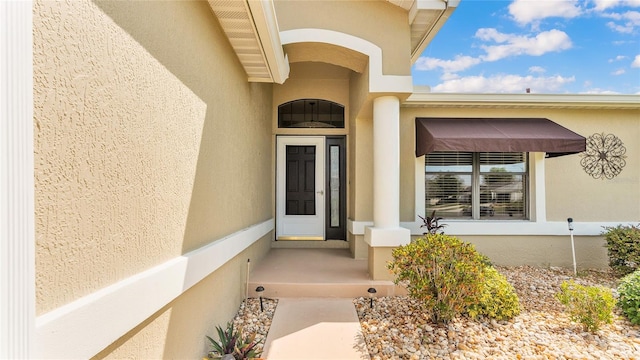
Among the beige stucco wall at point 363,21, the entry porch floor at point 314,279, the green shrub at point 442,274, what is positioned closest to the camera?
the green shrub at point 442,274

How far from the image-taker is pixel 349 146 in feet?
23.0

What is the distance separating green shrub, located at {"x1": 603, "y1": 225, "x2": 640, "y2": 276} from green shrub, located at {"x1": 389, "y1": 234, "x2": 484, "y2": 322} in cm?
432

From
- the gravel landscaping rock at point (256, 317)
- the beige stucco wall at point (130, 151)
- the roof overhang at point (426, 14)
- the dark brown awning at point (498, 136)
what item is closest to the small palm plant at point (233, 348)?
the beige stucco wall at point (130, 151)

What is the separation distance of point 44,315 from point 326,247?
6127mm

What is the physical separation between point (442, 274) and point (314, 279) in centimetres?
200

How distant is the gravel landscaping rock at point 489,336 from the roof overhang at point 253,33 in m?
3.53

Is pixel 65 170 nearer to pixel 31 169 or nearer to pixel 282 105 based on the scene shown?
pixel 31 169

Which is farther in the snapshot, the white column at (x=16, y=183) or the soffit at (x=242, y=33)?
the soffit at (x=242, y=33)

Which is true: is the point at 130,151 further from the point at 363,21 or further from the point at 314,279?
the point at 363,21

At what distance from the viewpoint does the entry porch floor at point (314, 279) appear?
4.43 metres

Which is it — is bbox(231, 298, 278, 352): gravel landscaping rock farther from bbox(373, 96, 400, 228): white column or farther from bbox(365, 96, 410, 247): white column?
bbox(373, 96, 400, 228): white column

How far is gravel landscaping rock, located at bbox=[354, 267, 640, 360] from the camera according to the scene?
3107 mm

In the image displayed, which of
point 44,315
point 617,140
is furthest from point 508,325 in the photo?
point 617,140

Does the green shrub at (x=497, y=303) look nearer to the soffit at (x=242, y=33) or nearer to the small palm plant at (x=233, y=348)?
the small palm plant at (x=233, y=348)
